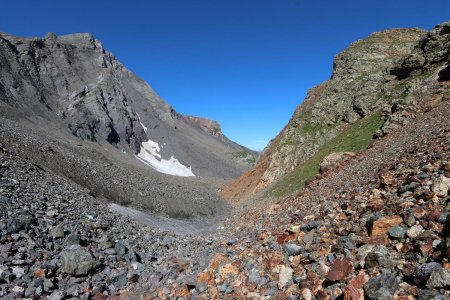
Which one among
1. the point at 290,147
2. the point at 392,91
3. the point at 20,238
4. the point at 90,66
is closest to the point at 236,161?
the point at 90,66

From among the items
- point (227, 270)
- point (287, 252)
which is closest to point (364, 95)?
point (287, 252)

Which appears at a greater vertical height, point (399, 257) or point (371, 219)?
point (371, 219)

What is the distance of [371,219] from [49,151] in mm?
35963

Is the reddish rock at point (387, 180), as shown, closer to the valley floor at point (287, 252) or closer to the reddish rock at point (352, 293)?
the valley floor at point (287, 252)

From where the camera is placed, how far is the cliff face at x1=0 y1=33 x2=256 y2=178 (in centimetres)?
10125

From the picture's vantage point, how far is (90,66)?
5315 inches

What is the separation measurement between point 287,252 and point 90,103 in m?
119

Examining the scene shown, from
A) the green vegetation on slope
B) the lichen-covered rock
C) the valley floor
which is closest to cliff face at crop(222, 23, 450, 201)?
the green vegetation on slope

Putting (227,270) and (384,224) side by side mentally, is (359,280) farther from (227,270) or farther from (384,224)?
(227,270)

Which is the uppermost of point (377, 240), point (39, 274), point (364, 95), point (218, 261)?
point (364, 95)

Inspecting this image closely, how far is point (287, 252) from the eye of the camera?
1027cm

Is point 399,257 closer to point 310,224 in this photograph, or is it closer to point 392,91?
point 310,224

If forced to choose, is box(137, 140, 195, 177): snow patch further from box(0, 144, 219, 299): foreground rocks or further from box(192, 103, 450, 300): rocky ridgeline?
box(192, 103, 450, 300): rocky ridgeline

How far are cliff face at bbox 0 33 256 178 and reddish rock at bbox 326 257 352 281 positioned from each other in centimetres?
7957
